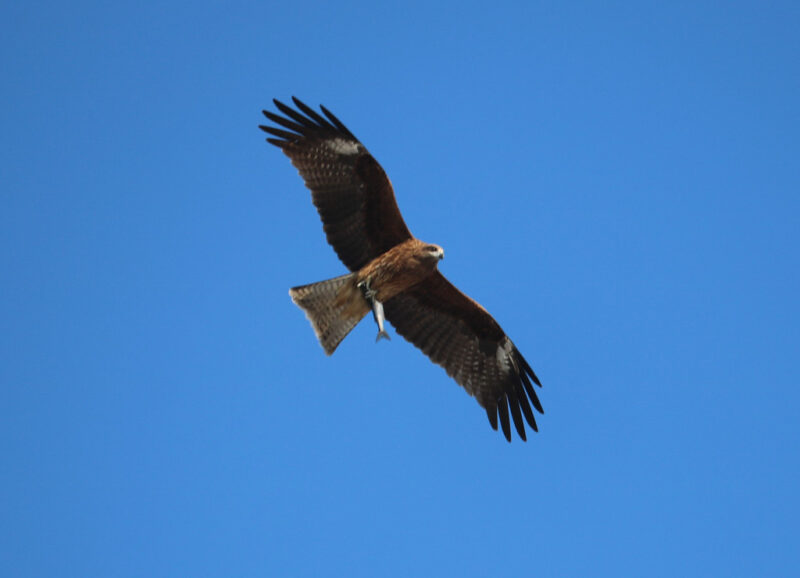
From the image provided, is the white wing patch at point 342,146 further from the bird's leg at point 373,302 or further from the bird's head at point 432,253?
the bird's leg at point 373,302

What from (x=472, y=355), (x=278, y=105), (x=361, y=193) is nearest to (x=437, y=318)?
(x=472, y=355)

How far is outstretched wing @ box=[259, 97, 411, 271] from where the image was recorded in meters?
9.30

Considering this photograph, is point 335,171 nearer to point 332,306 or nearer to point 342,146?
point 342,146

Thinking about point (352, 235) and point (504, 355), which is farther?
point (504, 355)

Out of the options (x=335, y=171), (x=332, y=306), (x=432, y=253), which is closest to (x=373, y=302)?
(x=332, y=306)

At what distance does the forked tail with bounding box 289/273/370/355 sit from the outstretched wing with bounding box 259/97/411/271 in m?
0.61

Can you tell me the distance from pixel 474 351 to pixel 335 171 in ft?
10.1

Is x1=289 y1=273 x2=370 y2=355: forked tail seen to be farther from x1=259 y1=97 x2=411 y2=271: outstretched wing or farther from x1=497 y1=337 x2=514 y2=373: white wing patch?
x1=497 y1=337 x2=514 y2=373: white wing patch

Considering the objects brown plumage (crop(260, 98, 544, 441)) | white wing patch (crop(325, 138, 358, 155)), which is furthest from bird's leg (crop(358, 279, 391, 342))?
white wing patch (crop(325, 138, 358, 155))

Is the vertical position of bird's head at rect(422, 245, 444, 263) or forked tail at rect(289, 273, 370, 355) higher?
bird's head at rect(422, 245, 444, 263)

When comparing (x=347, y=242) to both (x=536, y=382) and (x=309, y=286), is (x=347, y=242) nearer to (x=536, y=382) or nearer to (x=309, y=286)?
(x=309, y=286)

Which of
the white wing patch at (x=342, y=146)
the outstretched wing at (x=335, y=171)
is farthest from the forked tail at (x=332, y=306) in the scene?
the white wing patch at (x=342, y=146)

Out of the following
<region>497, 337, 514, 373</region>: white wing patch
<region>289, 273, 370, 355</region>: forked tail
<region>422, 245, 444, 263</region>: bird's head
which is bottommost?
<region>289, 273, 370, 355</region>: forked tail

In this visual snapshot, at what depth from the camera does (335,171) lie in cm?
937
